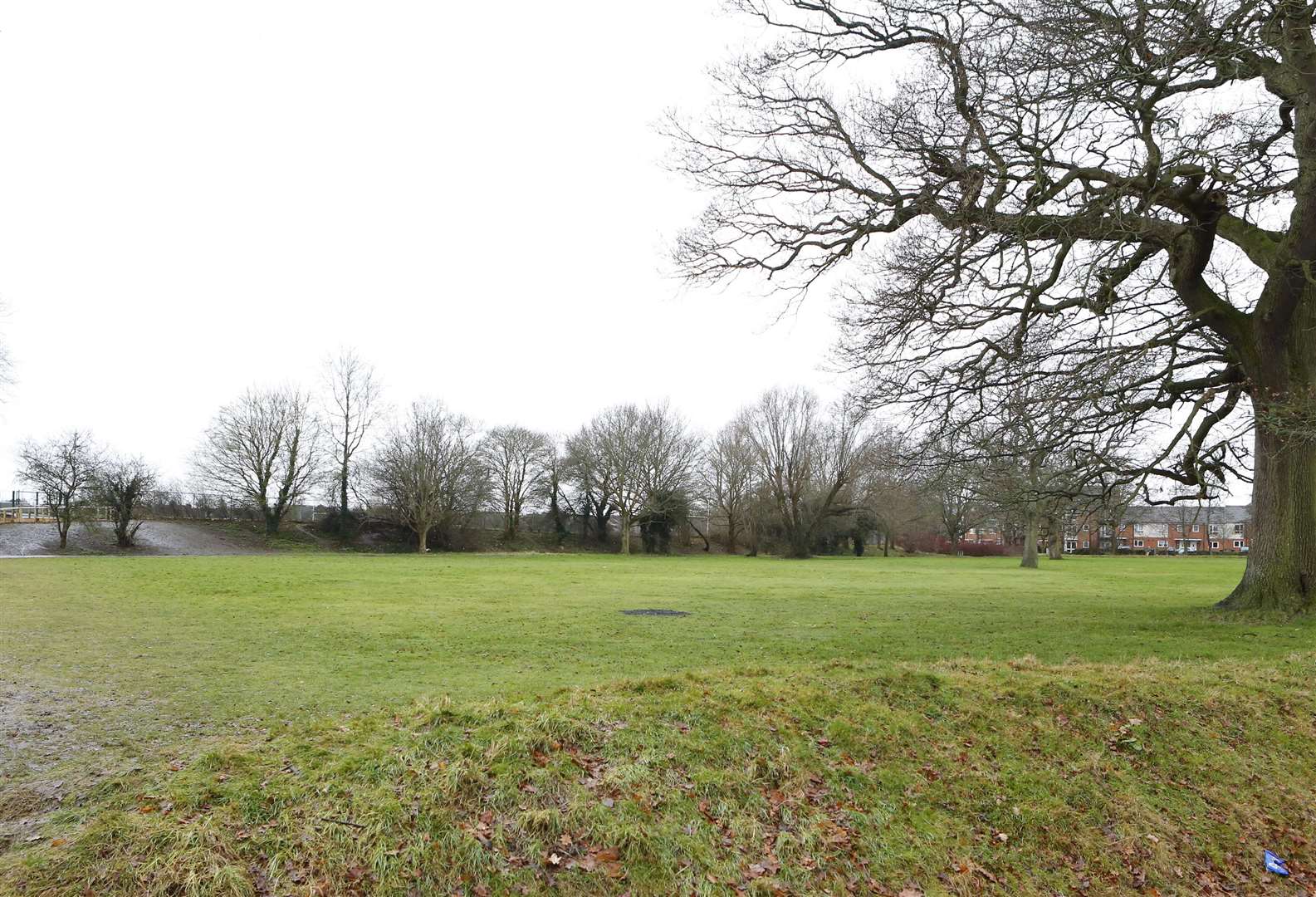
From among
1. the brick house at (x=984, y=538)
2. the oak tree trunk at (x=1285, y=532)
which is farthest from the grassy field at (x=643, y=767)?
the brick house at (x=984, y=538)

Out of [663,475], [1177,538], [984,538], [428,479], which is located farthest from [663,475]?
[1177,538]

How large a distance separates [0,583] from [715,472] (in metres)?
50.9

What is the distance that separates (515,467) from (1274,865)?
58.4 m

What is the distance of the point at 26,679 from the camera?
782cm

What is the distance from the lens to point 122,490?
137ft

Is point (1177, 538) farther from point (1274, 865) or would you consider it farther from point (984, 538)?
point (1274, 865)

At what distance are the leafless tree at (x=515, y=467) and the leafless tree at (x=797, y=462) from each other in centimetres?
1694

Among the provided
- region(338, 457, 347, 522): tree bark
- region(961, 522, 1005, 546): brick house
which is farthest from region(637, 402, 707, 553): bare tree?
region(961, 522, 1005, 546): brick house

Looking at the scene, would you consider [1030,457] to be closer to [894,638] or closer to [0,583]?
[894,638]

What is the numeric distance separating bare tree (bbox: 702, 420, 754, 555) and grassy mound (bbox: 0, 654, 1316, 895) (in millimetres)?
55459

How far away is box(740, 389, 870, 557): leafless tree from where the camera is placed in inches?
2361

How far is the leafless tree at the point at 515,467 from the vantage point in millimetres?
60719

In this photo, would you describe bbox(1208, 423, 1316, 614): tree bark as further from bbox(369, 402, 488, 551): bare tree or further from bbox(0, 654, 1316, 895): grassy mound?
bbox(369, 402, 488, 551): bare tree

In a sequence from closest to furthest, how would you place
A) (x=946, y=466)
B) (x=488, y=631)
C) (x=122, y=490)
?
(x=488, y=631), (x=946, y=466), (x=122, y=490)
